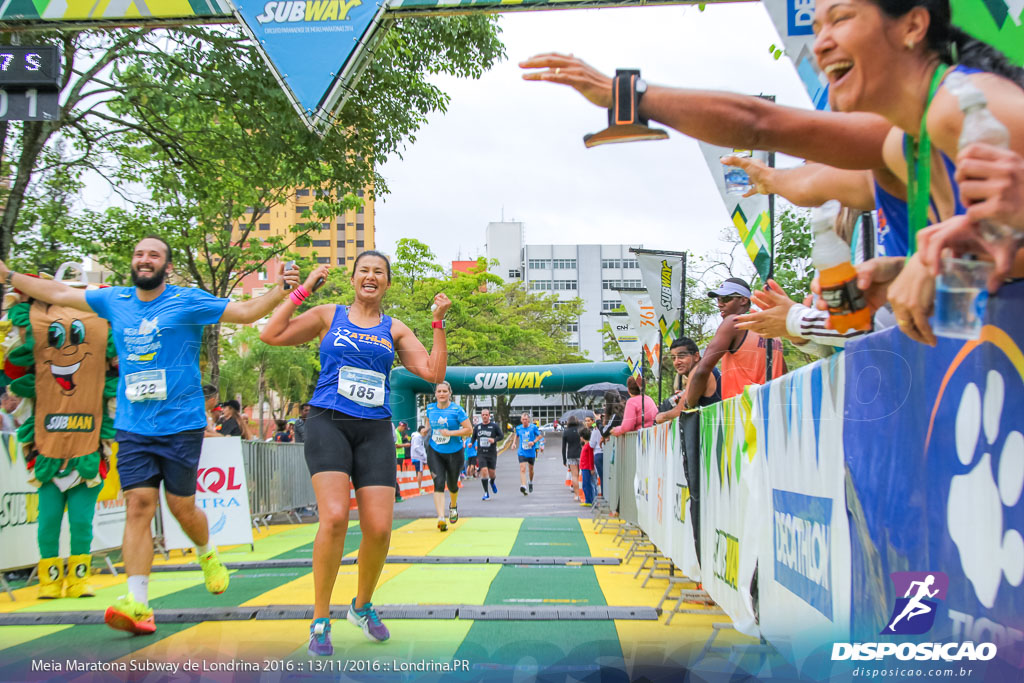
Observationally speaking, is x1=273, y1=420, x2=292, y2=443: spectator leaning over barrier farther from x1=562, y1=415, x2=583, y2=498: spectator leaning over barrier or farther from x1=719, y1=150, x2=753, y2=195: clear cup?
x1=719, y1=150, x2=753, y2=195: clear cup

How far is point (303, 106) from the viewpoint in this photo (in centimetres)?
638

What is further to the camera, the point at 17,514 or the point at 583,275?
the point at 583,275

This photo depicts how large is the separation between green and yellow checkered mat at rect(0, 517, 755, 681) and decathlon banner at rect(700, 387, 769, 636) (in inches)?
9.7

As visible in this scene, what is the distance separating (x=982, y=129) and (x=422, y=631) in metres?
3.97

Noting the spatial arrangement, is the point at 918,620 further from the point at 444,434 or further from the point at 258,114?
the point at 444,434

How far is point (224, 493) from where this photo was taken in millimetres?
10445

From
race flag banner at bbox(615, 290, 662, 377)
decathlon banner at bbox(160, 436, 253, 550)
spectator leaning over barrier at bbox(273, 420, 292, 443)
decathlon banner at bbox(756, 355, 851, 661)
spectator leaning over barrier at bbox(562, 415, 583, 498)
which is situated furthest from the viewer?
spectator leaning over barrier at bbox(562, 415, 583, 498)

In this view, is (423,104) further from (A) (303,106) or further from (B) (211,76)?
(A) (303,106)

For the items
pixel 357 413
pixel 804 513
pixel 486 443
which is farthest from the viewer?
pixel 486 443

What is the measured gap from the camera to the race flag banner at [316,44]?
6.38m

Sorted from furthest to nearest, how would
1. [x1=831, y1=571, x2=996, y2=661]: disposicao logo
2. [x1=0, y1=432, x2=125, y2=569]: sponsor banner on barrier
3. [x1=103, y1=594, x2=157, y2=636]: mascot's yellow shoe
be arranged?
[x1=0, y1=432, x2=125, y2=569]: sponsor banner on barrier, [x1=103, y1=594, x2=157, y2=636]: mascot's yellow shoe, [x1=831, y1=571, x2=996, y2=661]: disposicao logo

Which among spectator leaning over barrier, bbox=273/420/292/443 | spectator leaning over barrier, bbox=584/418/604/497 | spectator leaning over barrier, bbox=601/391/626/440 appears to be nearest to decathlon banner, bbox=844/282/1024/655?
spectator leaning over barrier, bbox=601/391/626/440

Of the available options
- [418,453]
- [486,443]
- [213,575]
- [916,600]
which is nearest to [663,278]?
[213,575]

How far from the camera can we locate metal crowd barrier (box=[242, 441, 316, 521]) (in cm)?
1290
